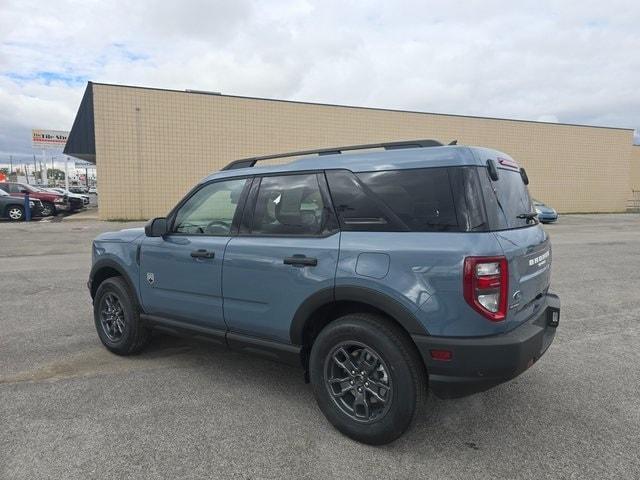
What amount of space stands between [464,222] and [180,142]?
799 inches

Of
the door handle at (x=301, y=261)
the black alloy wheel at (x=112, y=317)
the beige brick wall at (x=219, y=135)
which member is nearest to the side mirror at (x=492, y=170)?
the door handle at (x=301, y=261)

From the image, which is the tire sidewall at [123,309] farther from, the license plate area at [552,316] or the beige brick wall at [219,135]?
the beige brick wall at [219,135]

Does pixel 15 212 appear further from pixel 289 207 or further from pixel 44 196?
pixel 289 207

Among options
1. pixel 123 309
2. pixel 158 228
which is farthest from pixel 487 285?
pixel 123 309

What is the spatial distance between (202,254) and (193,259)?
0.45ft

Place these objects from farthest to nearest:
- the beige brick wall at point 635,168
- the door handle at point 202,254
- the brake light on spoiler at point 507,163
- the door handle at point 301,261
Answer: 1. the beige brick wall at point 635,168
2. the door handle at point 202,254
3. the brake light on spoiler at point 507,163
4. the door handle at point 301,261

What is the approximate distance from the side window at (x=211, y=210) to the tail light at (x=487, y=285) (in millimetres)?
1919

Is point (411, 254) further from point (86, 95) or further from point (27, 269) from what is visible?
point (86, 95)

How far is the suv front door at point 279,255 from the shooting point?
3.06 m

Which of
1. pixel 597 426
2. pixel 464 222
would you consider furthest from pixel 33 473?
pixel 597 426

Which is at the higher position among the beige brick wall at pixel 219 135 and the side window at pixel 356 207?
the beige brick wall at pixel 219 135

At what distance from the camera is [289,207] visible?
3.36 meters

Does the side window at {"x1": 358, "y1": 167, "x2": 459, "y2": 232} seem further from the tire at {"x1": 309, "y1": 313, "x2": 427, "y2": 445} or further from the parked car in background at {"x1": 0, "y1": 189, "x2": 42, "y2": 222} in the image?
the parked car in background at {"x1": 0, "y1": 189, "x2": 42, "y2": 222}

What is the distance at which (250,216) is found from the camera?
3.55m
